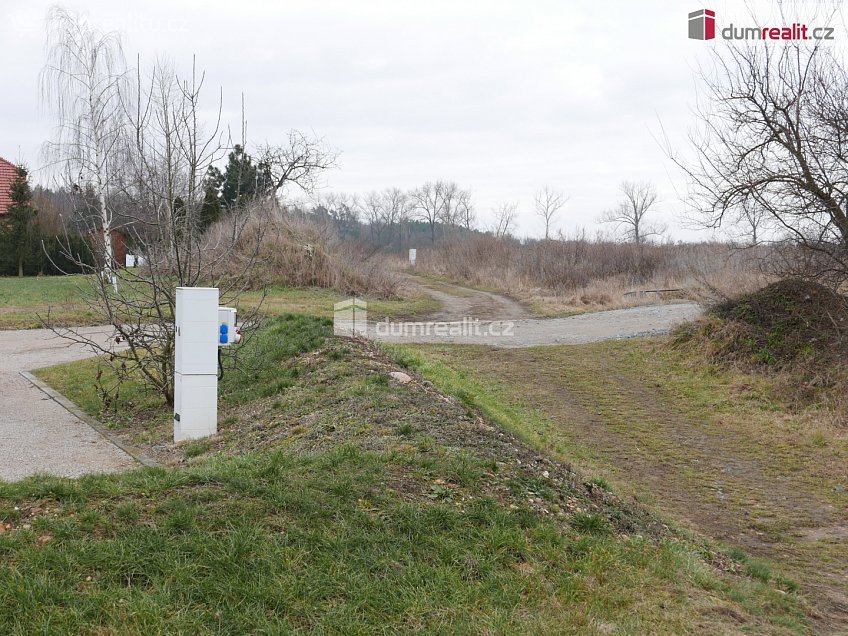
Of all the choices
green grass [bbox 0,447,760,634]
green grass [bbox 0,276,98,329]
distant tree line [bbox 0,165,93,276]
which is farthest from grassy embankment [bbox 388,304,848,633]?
distant tree line [bbox 0,165,93,276]

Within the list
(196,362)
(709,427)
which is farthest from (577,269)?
(196,362)

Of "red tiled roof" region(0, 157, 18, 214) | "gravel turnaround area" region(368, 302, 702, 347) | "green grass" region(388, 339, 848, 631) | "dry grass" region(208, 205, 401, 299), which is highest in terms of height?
"red tiled roof" region(0, 157, 18, 214)

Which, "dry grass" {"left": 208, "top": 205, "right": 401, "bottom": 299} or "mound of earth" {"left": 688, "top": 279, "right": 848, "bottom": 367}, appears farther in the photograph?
"dry grass" {"left": 208, "top": 205, "right": 401, "bottom": 299}

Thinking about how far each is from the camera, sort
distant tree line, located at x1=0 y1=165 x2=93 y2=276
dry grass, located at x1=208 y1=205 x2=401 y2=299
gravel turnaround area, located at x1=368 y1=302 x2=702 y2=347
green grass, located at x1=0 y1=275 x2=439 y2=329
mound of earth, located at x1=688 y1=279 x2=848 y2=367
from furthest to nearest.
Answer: distant tree line, located at x1=0 y1=165 x2=93 y2=276, dry grass, located at x1=208 y1=205 x2=401 y2=299, green grass, located at x1=0 y1=275 x2=439 y2=329, gravel turnaround area, located at x1=368 y1=302 x2=702 y2=347, mound of earth, located at x1=688 y1=279 x2=848 y2=367

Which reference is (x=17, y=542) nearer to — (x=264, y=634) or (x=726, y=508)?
(x=264, y=634)

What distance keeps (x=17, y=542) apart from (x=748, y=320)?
511 inches

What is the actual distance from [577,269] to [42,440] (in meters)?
27.6

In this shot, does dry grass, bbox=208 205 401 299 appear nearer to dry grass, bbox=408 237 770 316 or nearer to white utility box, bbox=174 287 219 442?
dry grass, bbox=408 237 770 316

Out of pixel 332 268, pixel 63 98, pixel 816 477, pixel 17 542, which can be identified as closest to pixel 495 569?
pixel 17 542

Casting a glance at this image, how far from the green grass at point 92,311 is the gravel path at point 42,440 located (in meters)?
6.37

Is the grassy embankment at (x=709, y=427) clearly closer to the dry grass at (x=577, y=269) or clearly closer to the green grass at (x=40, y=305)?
the dry grass at (x=577, y=269)

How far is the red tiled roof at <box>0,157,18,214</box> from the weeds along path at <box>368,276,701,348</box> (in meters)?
27.1

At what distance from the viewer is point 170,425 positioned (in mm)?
8758

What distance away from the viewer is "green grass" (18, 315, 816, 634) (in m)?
3.35
